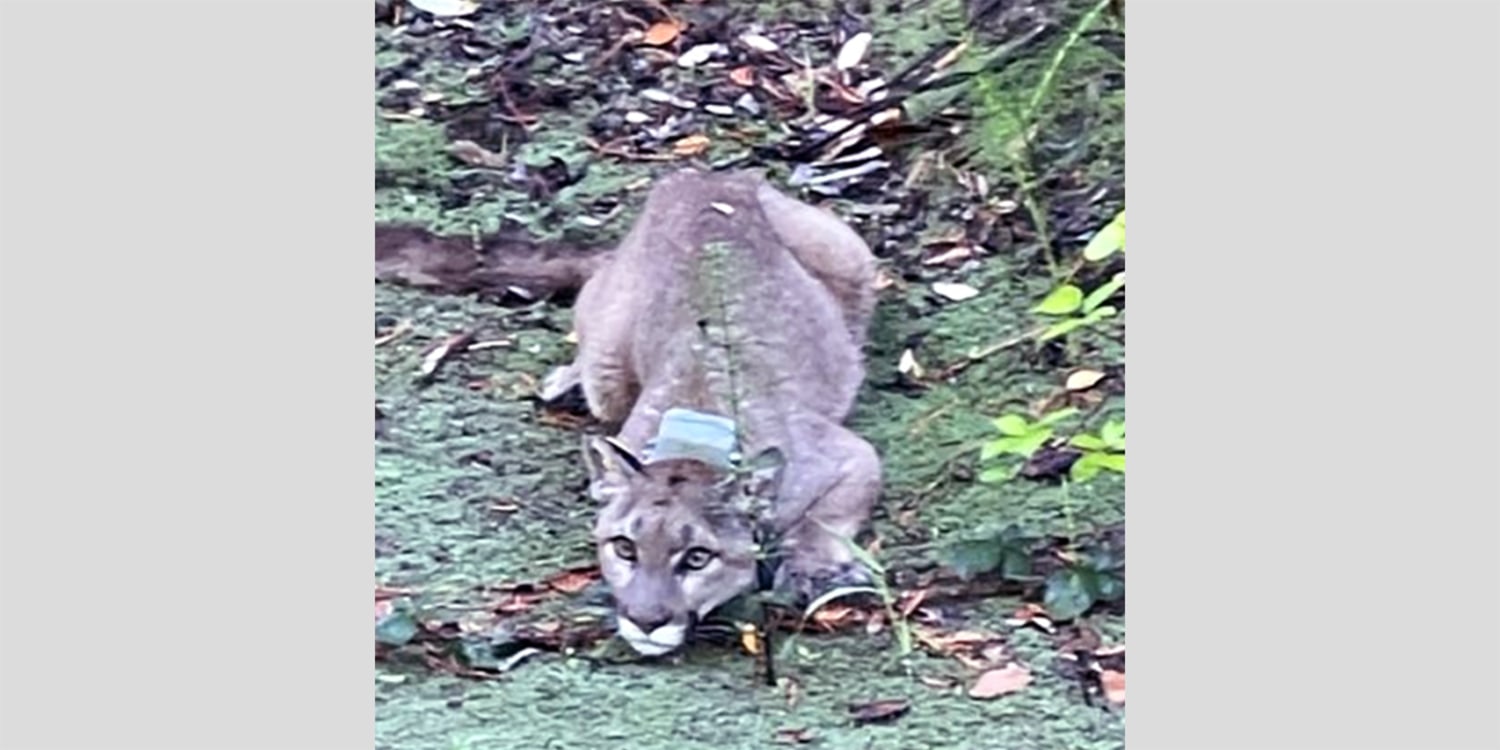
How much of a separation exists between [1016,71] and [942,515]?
2.00 feet

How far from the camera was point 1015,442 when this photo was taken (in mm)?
4820

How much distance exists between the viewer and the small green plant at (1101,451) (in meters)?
4.82

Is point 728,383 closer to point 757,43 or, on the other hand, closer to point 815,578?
point 815,578

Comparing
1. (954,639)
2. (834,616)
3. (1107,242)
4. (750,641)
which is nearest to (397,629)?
(750,641)

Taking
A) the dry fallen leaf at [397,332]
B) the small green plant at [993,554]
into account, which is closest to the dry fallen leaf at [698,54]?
the dry fallen leaf at [397,332]

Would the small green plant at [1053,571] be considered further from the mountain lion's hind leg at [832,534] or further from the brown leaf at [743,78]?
the brown leaf at [743,78]

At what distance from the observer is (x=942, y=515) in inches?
190

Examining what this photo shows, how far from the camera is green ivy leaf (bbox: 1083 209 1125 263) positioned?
4.83 metres

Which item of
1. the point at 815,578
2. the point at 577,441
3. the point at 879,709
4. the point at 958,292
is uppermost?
the point at 958,292

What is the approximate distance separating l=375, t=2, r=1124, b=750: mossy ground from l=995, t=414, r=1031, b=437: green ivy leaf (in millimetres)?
18

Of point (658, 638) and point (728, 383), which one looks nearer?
point (658, 638)

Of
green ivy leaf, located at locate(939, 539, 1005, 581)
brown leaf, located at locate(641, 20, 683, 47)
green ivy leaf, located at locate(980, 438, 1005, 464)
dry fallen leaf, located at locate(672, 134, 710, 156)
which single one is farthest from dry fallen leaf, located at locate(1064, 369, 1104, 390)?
brown leaf, located at locate(641, 20, 683, 47)

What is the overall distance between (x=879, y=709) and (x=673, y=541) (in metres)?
0.35

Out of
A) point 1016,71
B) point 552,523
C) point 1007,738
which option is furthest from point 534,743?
point 1016,71
